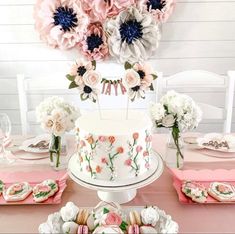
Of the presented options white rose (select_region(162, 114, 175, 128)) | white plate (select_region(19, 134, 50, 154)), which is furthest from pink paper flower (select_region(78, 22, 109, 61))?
white rose (select_region(162, 114, 175, 128))

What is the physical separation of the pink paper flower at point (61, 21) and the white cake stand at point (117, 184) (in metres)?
1.03

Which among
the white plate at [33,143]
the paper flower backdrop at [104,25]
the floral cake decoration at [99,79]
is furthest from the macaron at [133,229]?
the paper flower backdrop at [104,25]

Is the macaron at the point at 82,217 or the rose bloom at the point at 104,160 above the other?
the rose bloom at the point at 104,160

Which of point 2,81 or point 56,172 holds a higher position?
point 2,81

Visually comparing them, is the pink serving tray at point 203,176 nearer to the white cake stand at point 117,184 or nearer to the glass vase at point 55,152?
the white cake stand at point 117,184

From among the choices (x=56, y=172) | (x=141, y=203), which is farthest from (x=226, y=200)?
(x=56, y=172)

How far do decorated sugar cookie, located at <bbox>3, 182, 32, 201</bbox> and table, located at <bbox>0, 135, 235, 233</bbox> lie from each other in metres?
0.03

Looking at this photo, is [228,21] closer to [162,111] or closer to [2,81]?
[162,111]

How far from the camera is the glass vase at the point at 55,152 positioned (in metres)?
1.16

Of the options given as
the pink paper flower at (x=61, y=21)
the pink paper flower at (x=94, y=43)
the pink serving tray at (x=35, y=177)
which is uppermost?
the pink paper flower at (x=61, y=21)

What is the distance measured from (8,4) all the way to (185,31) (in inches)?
40.2

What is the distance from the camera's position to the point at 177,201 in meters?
1.01

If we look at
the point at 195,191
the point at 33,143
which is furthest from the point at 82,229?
the point at 33,143

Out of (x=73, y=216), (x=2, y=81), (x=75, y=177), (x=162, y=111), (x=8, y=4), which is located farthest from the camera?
(x=2, y=81)
